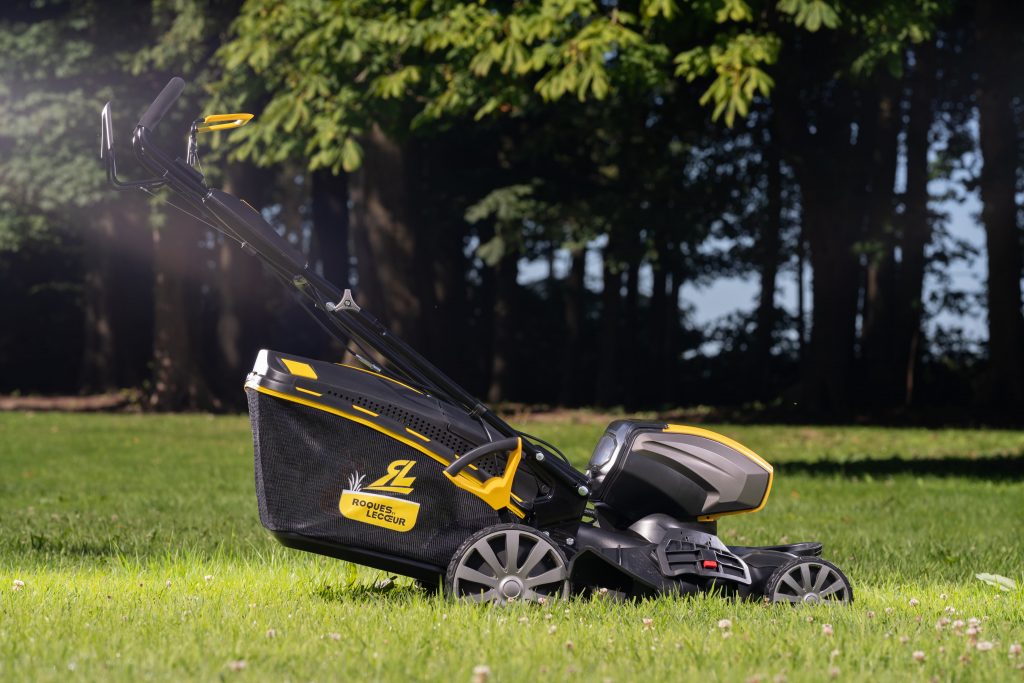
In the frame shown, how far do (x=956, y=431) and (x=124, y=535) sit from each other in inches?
559

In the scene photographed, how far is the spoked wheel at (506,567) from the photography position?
477 centimetres

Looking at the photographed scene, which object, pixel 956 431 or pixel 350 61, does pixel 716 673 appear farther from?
pixel 956 431

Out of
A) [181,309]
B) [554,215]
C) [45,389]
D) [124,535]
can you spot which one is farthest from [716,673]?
[45,389]

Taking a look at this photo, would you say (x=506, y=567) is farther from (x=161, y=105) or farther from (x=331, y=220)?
(x=331, y=220)

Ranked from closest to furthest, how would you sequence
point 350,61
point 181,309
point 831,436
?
point 350,61, point 831,436, point 181,309

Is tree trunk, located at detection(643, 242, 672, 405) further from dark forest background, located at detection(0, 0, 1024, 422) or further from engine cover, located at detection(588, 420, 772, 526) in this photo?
engine cover, located at detection(588, 420, 772, 526)

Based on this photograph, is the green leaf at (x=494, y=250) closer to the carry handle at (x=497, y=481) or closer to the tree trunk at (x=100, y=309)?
the tree trunk at (x=100, y=309)

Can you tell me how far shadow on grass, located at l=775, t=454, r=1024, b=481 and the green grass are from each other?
1.37 meters

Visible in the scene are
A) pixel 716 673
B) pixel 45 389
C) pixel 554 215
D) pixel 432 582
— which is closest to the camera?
pixel 716 673

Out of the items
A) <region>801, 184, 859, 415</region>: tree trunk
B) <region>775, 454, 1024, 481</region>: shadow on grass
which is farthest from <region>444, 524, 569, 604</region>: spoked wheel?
<region>801, 184, 859, 415</region>: tree trunk

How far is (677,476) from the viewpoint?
5.21m

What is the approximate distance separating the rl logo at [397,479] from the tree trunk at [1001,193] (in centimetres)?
1747

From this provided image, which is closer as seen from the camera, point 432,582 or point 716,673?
point 716,673

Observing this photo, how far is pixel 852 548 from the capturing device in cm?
744
